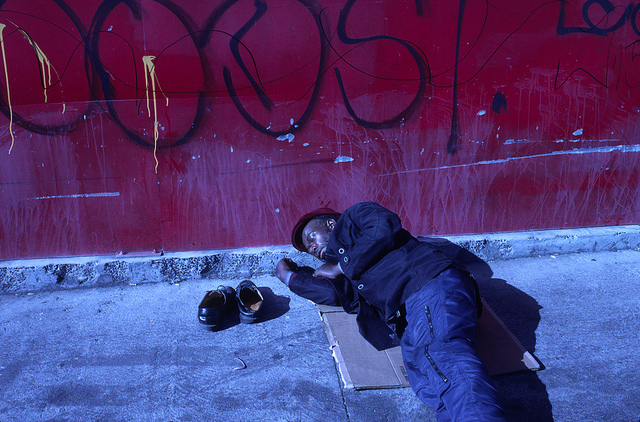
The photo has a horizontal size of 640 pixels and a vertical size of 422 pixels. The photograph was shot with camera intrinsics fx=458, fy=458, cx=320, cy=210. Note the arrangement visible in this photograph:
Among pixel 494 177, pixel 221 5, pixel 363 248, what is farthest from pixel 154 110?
pixel 494 177

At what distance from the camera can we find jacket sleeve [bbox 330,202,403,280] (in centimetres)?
246

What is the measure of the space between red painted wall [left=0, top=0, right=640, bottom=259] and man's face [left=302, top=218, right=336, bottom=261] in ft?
1.28

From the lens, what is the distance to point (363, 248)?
2.46m

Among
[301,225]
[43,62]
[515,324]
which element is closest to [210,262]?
[301,225]

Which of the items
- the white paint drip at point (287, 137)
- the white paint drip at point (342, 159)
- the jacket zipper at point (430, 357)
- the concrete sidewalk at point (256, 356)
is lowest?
the concrete sidewalk at point (256, 356)

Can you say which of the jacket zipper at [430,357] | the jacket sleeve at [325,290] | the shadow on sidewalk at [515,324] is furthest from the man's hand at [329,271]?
the shadow on sidewalk at [515,324]

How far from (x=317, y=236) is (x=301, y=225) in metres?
0.16

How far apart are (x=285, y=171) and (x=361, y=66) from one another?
0.90 metres

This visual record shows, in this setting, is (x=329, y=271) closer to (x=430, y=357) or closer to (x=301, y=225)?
(x=301, y=225)

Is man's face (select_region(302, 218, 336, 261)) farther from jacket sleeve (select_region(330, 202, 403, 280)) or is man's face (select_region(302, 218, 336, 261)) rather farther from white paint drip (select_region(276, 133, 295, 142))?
white paint drip (select_region(276, 133, 295, 142))

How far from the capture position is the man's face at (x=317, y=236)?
9.54ft

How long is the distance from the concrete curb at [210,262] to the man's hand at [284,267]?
0.39 feet

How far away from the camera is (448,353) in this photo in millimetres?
1992

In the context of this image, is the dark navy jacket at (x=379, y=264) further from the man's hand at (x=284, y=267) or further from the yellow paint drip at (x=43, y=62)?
the yellow paint drip at (x=43, y=62)
